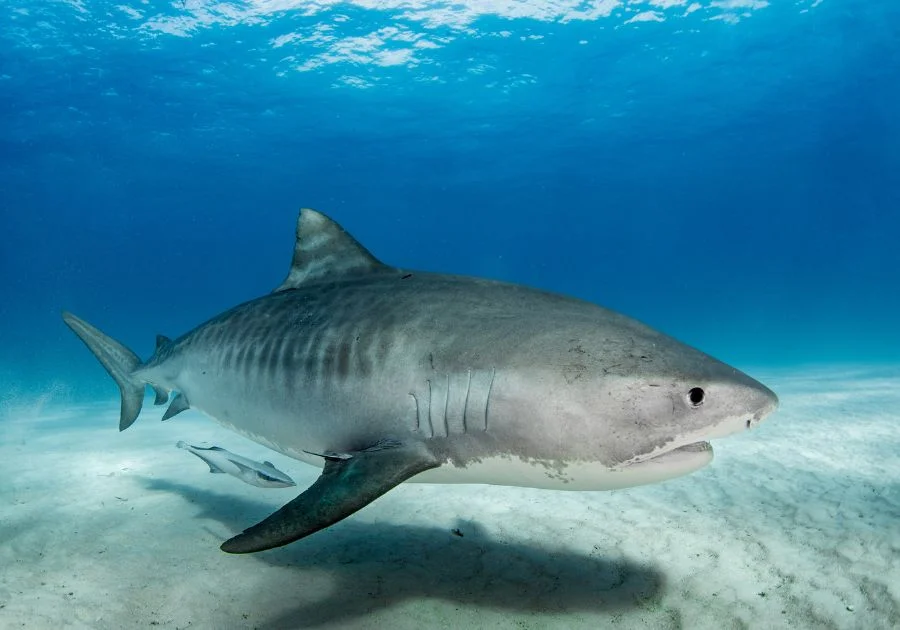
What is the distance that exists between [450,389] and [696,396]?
1105mm

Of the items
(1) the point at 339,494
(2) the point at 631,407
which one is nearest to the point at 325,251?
(1) the point at 339,494

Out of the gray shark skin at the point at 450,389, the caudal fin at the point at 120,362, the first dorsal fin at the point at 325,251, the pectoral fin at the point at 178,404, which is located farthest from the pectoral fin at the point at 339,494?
the caudal fin at the point at 120,362

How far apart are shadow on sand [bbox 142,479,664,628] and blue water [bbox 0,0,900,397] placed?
72.7 feet

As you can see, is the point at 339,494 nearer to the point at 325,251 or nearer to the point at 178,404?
the point at 325,251

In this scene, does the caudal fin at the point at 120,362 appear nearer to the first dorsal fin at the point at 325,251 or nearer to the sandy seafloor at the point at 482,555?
the sandy seafloor at the point at 482,555

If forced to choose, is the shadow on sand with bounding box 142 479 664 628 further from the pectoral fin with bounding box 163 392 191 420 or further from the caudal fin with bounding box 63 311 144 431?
the caudal fin with bounding box 63 311 144 431

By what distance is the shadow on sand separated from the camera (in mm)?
3068

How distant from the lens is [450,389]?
2.79 metres

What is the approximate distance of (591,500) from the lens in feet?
16.4

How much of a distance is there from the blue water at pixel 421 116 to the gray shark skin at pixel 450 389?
73.1 ft

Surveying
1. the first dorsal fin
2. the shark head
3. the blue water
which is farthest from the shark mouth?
the blue water

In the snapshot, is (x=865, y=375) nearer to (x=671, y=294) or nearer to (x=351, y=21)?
(x=351, y=21)

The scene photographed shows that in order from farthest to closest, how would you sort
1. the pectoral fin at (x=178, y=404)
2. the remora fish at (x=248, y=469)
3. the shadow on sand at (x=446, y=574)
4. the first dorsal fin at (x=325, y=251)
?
the pectoral fin at (x=178, y=404) < the remora fish at (x=248, y=469) < the first dorsal fin at (x=325, y=251) < the shadow on sand at (x=446, y=574)

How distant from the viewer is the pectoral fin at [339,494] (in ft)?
7.58
